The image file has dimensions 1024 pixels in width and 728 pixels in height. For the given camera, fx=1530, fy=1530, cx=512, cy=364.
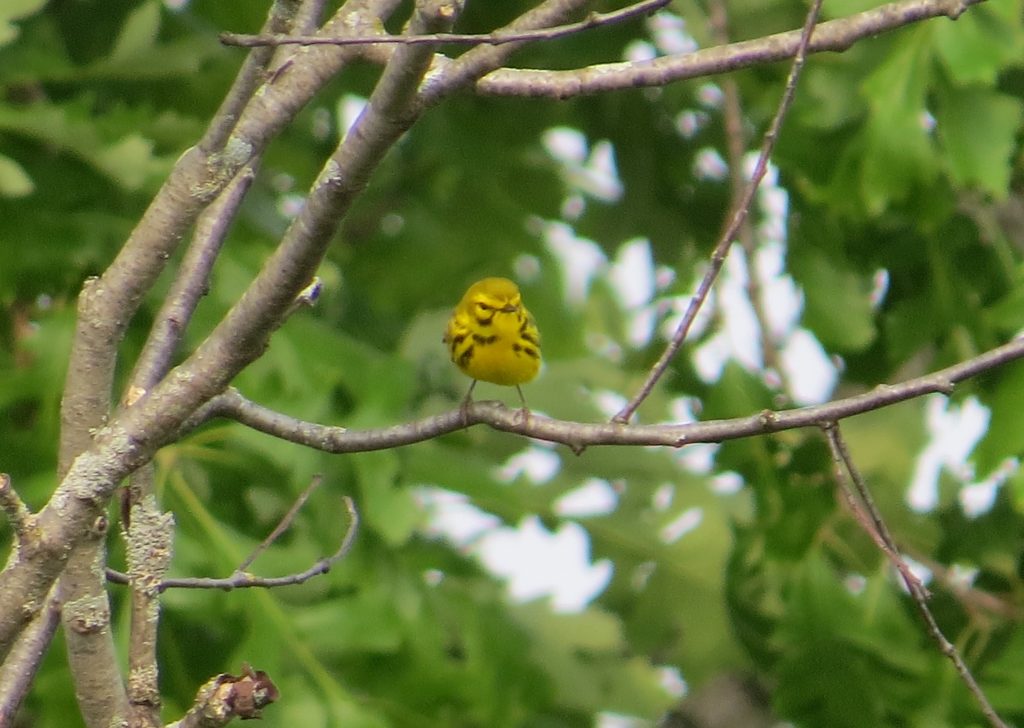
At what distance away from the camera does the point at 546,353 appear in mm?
5379

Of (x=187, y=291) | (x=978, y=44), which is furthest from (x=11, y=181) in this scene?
(x=978, y=44)

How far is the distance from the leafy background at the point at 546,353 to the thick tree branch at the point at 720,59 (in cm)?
145

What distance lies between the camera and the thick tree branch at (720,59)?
183cm

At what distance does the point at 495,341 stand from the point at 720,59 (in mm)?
1697

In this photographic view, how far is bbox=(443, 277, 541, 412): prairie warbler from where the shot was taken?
346 cm

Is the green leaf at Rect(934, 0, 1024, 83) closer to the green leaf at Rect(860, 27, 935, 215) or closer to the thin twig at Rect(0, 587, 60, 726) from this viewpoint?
the green leaf at Rect(860, 27, 935, 215)

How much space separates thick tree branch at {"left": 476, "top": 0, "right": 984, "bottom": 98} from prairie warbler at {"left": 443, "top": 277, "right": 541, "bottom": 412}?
1.55 m

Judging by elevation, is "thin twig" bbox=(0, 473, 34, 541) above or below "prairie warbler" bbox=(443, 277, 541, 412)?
below

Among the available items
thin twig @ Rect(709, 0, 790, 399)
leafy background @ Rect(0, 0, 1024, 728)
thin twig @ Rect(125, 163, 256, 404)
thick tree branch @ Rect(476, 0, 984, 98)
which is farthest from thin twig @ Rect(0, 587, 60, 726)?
thin twig @ Rect(709, 0, 790, 399)

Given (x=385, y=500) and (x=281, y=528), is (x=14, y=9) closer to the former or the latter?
(x=385, y=500)

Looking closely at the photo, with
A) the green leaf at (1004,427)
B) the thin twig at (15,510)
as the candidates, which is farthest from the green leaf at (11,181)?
the green leaf at (1004,427)

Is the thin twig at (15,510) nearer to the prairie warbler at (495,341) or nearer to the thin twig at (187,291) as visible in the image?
the thin twig at (187,291)

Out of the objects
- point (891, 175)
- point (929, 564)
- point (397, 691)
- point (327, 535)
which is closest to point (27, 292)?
point (327, 535)

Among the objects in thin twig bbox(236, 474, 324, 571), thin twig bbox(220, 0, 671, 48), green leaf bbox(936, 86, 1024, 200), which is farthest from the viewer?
green leaf bbox(936, 86, 1024, 200)
